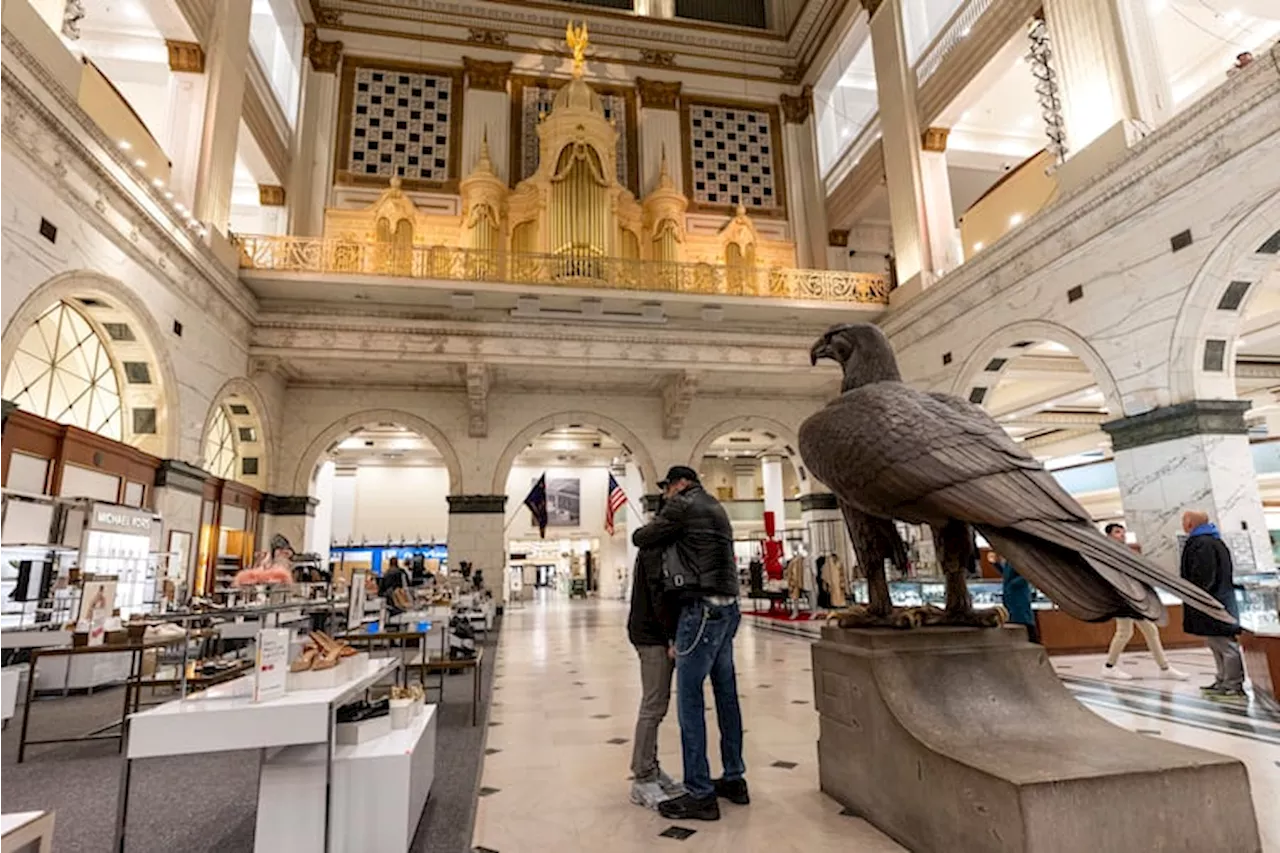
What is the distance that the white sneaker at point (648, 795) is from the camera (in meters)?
2.94

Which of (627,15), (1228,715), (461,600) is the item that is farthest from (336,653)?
(627,15)

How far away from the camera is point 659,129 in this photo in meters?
16.0

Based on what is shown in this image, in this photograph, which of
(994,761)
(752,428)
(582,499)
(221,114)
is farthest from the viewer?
(582,499)

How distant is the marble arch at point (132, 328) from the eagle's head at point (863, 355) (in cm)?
722

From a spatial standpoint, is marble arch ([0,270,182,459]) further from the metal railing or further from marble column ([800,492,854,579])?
the metal railing

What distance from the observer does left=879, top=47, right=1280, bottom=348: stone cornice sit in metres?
6.41

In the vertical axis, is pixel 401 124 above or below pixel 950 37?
above

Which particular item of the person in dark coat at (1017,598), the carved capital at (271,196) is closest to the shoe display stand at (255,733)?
the person in dark coat at (1017,598)

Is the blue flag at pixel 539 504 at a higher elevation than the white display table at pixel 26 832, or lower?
higher

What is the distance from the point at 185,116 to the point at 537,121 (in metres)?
7.58

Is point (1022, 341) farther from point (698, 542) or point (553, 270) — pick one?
point (698, 542)

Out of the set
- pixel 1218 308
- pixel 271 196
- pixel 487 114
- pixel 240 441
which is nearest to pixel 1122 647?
pixel 1218 308

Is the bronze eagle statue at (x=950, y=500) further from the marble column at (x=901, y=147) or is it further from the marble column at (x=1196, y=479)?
the marble column at (x=901, y=147)

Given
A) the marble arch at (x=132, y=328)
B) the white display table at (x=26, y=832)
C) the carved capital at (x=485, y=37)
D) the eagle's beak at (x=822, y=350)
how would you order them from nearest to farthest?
the white display table at (x=26, y=832), the eagle's beak at (x=822, y=350), the marble arch at (x=132, y=328), the carved capital at (x=485, y=37)
